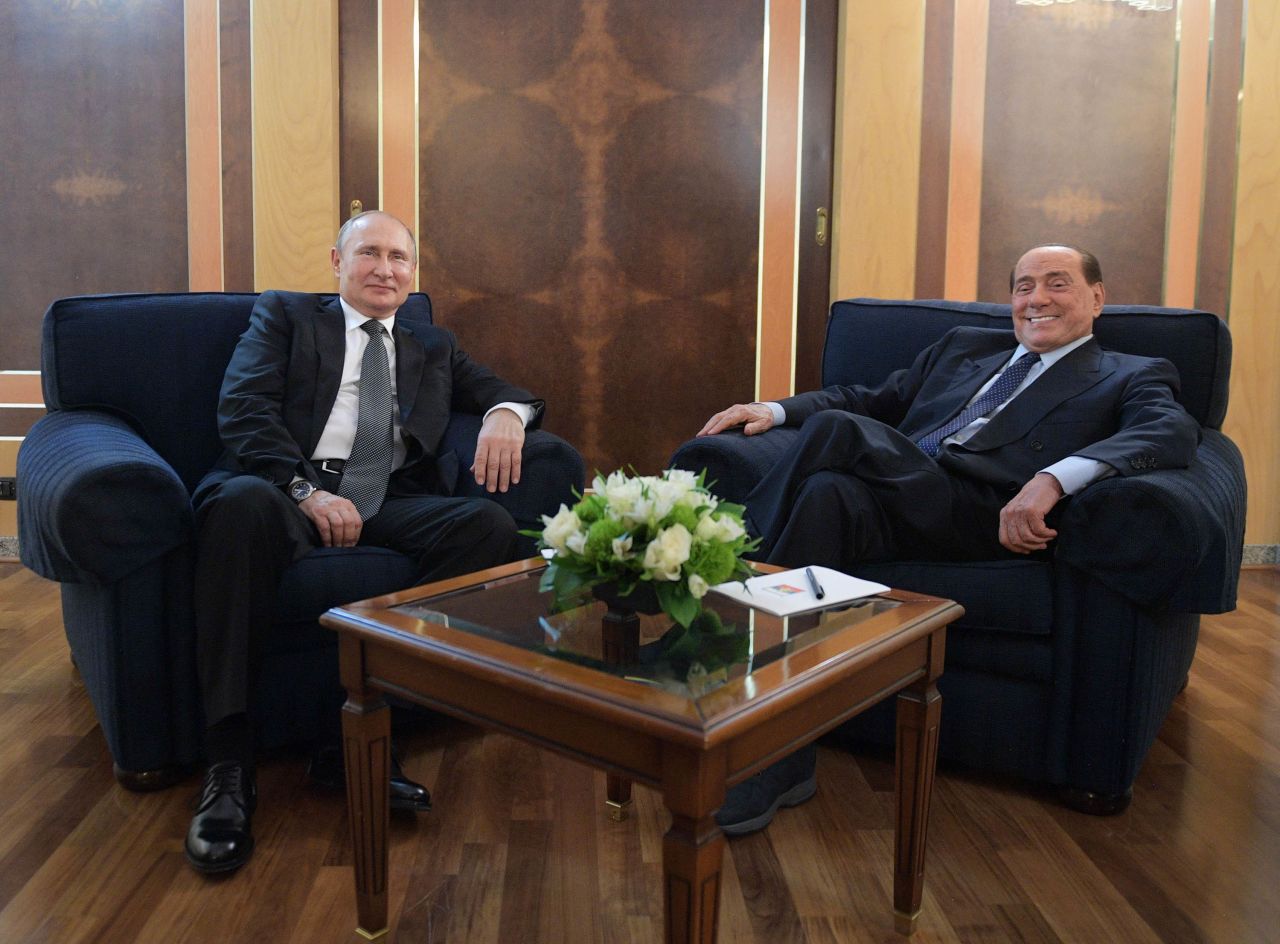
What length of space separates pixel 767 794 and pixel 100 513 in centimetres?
124

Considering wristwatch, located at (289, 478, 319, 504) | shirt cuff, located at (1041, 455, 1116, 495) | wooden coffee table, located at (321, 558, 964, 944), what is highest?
shirt cuff, located at (1041, 455, 1116, 495)

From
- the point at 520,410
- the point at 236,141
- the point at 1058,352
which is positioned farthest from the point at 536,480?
the point at 236,141

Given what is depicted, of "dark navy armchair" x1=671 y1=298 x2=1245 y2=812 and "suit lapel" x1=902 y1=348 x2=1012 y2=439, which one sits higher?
"suit lapel" x1=902 y1=348 x2=1012 y2=439

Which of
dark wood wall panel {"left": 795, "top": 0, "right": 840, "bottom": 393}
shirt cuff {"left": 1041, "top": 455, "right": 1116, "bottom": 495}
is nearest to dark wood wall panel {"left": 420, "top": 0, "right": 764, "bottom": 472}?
dark wood wall panel {"left": 795, "top": 0, "right": 840, "bottom": 393}

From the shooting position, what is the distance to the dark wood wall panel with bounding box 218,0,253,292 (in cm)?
371

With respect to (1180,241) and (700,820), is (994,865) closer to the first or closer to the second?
(700,820)

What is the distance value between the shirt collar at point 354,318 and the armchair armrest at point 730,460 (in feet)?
2.47

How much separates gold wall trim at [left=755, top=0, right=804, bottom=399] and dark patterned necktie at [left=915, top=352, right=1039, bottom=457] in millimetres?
1388

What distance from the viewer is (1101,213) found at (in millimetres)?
3939

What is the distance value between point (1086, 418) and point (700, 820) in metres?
1.61

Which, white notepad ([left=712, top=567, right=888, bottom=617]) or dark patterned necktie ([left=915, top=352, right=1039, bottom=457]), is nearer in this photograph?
white notepad ([left=712, top=567, right=888, bottom=617])

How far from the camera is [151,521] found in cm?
194

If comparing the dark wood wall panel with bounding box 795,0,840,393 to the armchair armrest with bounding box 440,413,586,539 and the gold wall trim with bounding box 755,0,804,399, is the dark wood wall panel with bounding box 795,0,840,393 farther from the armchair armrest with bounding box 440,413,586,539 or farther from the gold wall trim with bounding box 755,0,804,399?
the armchair armrest with bounding box 440,413,586,539

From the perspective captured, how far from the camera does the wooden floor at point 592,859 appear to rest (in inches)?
63.4
